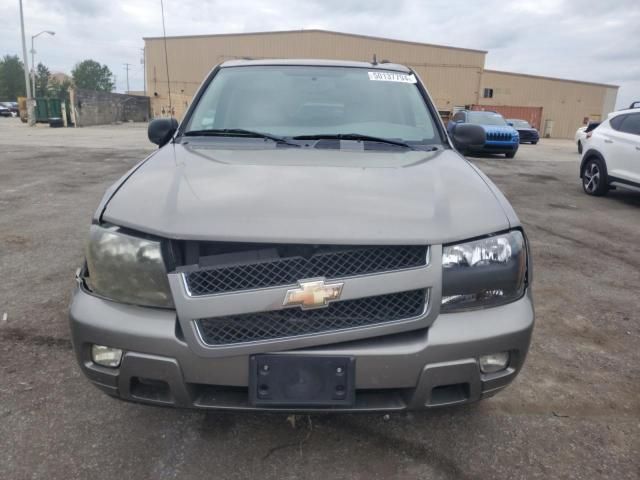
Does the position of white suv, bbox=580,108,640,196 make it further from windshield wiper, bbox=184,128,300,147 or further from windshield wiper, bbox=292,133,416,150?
windshield wiper, bbox=184,128,300,147

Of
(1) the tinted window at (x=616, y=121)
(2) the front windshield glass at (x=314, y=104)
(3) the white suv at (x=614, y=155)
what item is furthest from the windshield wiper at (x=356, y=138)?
(1) the tinted window at (x=616, y=121)

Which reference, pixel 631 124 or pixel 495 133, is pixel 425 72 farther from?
pixel 631 124

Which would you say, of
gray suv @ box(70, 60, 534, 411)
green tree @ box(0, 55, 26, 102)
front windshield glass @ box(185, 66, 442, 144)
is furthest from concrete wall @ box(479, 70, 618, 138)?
green tree @ box(0, 55, 26, 102)

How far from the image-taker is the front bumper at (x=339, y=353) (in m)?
1.64

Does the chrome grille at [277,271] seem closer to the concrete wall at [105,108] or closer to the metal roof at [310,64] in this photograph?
the metal roof at [310,64]

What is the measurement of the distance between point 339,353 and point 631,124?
829 centimetres

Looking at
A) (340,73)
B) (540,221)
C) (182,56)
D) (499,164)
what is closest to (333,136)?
(340,73)

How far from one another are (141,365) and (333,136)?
5.23 ft

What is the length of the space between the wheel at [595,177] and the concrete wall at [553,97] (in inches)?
1436

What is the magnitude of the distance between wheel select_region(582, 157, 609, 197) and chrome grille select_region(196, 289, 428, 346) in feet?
26.6

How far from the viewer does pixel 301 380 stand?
5.45 ft

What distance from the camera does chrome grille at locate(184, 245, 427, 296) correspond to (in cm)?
164

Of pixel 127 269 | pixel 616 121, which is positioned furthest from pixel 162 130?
pixel 616 121

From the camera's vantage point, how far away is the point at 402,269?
166 cm
